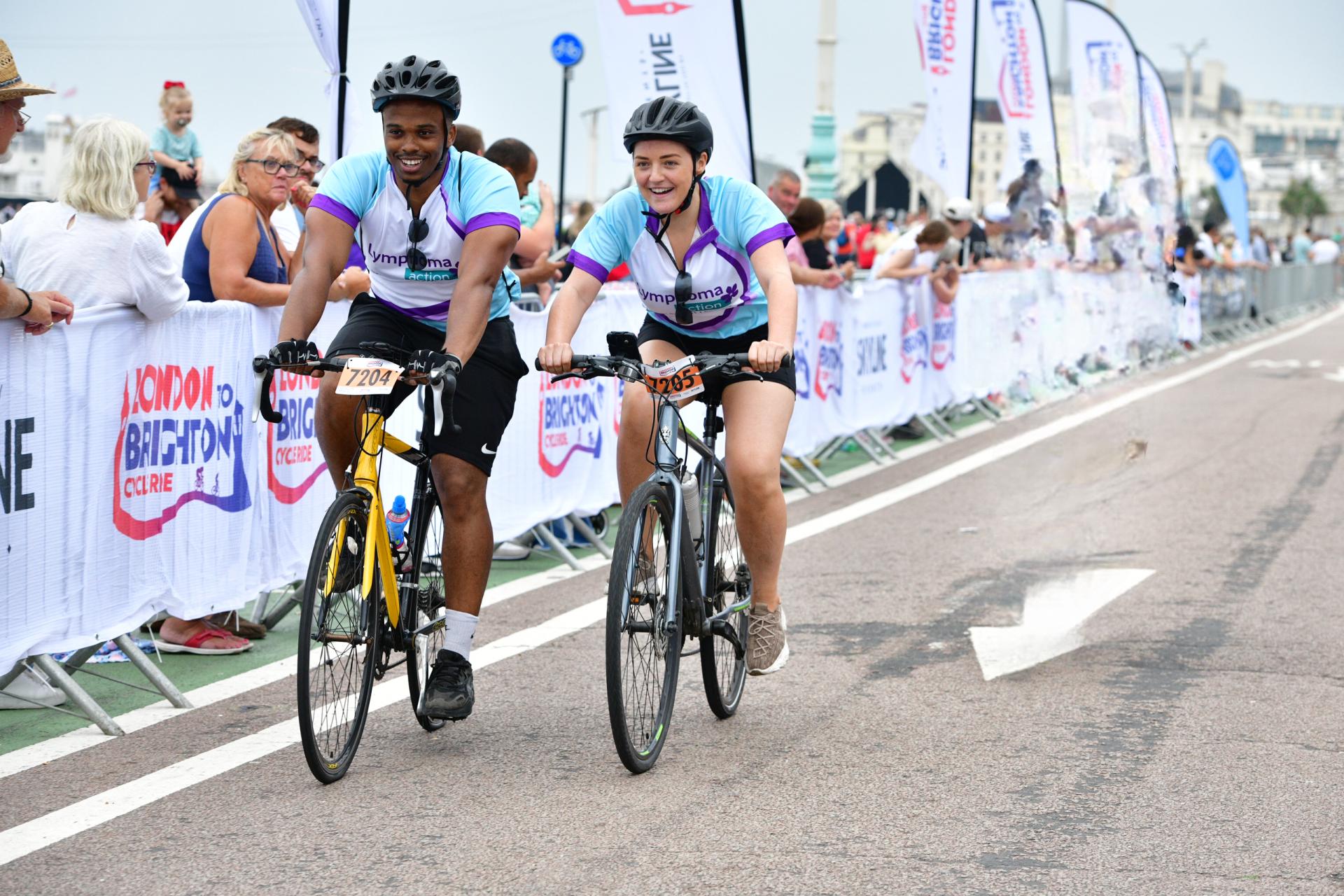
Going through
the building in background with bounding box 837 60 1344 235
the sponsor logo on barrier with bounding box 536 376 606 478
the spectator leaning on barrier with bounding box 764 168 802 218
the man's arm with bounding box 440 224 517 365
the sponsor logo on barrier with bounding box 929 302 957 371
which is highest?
the building in background with bounding box 837 60 1344 235

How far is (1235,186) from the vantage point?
20703mm

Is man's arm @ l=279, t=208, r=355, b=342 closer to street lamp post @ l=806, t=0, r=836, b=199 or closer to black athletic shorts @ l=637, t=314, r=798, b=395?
black athletic shorts @ l=637, t=314, r=798, b=395

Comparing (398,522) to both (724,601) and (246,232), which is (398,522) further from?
(246,232)

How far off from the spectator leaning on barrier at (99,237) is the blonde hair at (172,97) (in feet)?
21.9

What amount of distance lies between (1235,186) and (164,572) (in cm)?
1686

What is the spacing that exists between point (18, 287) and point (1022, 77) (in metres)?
12.3

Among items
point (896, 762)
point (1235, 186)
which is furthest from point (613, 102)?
point (1235, 186)

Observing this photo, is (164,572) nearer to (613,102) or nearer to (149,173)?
(149,173)

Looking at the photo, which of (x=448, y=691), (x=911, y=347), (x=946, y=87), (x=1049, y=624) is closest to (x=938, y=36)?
(x=946, y=87)

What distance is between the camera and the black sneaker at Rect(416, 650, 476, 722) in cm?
535

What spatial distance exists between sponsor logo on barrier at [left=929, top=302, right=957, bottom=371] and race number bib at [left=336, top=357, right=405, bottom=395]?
33.6 feet

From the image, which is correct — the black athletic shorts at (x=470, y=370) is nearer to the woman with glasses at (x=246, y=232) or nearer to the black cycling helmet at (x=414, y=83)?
the black cycling helmet at (x=414, y=83)

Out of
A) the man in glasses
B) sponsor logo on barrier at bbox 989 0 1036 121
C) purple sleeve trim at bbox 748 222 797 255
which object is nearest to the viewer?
the man in glasses

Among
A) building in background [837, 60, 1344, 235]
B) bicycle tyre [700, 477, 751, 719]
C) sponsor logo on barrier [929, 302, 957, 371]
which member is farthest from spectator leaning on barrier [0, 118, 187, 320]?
building in background [837, 60, 1344, 235]
